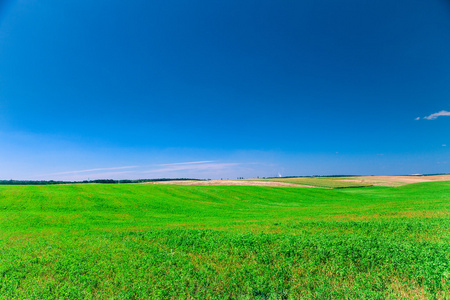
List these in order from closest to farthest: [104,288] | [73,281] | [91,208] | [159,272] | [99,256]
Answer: [104,288], [73,281], [159,272], [99,256], [91,208]

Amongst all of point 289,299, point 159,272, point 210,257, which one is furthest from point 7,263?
point 289,299

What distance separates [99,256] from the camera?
9.00 metres

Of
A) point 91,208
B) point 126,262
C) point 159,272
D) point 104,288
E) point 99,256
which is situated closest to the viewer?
point 104,288

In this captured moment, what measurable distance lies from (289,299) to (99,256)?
26.5 ft

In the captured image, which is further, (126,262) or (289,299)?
(126,262)

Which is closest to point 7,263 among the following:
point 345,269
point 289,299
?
point 289,299

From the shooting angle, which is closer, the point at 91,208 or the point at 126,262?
the point at 126,262

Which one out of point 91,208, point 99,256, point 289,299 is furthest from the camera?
point 91,208

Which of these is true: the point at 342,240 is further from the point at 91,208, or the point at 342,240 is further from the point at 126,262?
the point at 91,208

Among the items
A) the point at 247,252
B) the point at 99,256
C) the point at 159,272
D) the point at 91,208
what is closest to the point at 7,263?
the point at 99,256

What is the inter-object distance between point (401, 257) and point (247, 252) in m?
5.81

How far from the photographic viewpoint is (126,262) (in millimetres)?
8352

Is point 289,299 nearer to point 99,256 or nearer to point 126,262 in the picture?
point 126,262

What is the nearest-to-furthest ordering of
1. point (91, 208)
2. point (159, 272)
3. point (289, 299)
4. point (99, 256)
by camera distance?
1. point (289, 299)
2. point (159, 272)
3. point (99, 256)
4. point (91, 208)
